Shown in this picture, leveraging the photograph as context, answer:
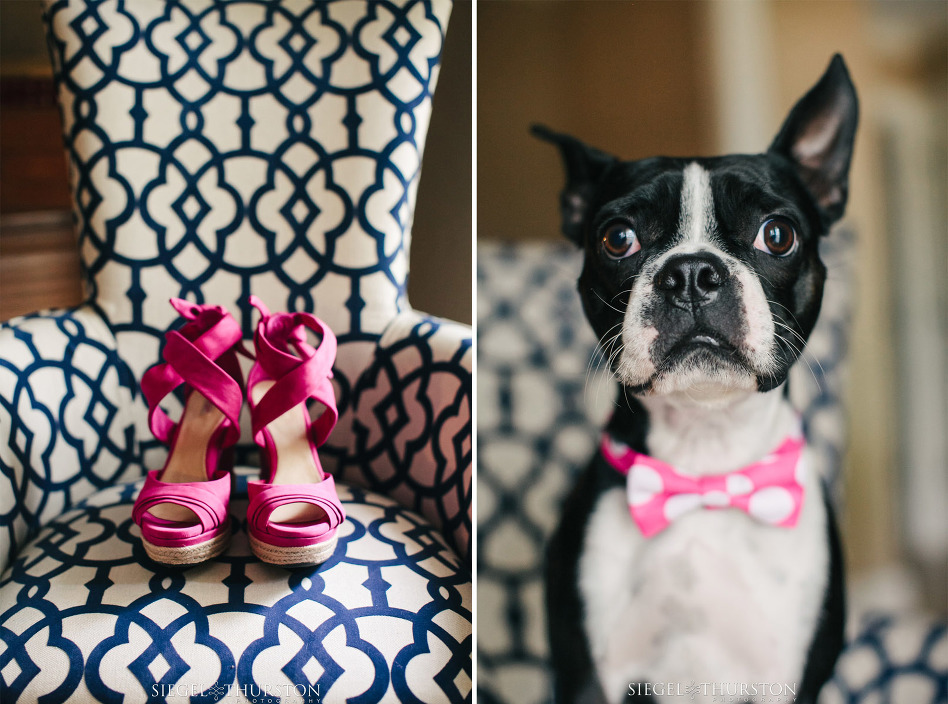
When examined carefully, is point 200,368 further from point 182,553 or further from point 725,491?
point 725,491

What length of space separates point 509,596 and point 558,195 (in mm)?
396

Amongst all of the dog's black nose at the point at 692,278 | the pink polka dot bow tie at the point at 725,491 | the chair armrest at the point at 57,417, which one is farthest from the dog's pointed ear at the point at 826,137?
the chair armrest at the point at 57,417

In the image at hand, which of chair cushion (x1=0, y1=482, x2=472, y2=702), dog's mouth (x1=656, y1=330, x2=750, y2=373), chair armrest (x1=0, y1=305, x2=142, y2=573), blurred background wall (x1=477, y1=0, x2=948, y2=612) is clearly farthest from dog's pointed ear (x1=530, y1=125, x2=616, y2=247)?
chair armrest (x1=0, y1=305, x2=142, y2=573)

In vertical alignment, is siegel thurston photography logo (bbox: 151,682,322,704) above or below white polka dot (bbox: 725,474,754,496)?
below

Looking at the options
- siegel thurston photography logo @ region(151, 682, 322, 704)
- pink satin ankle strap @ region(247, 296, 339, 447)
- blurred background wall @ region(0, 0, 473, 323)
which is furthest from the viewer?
blurred background wall @ region(0, 0, 473, 323)

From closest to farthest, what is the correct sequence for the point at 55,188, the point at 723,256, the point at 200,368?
the point at 723,256
the point at 200,368
the point at 55,188

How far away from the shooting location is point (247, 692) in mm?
511

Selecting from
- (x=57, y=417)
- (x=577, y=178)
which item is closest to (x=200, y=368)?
(x=57, y=417)

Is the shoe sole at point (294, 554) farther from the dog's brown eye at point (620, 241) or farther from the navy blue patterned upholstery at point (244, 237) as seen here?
the dog's brown eye at point (620, 241)

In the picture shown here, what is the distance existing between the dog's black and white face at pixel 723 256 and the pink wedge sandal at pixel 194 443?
430 mm

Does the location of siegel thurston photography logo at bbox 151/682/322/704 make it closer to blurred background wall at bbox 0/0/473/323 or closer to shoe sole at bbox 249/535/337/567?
shoe sole at bbox 249/535/337/567

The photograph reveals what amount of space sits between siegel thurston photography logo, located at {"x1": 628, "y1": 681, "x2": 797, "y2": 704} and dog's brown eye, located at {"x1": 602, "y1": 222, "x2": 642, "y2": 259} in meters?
0.39

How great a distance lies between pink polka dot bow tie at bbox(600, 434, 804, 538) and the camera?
53 centimetres

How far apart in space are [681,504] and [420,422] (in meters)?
0.34
